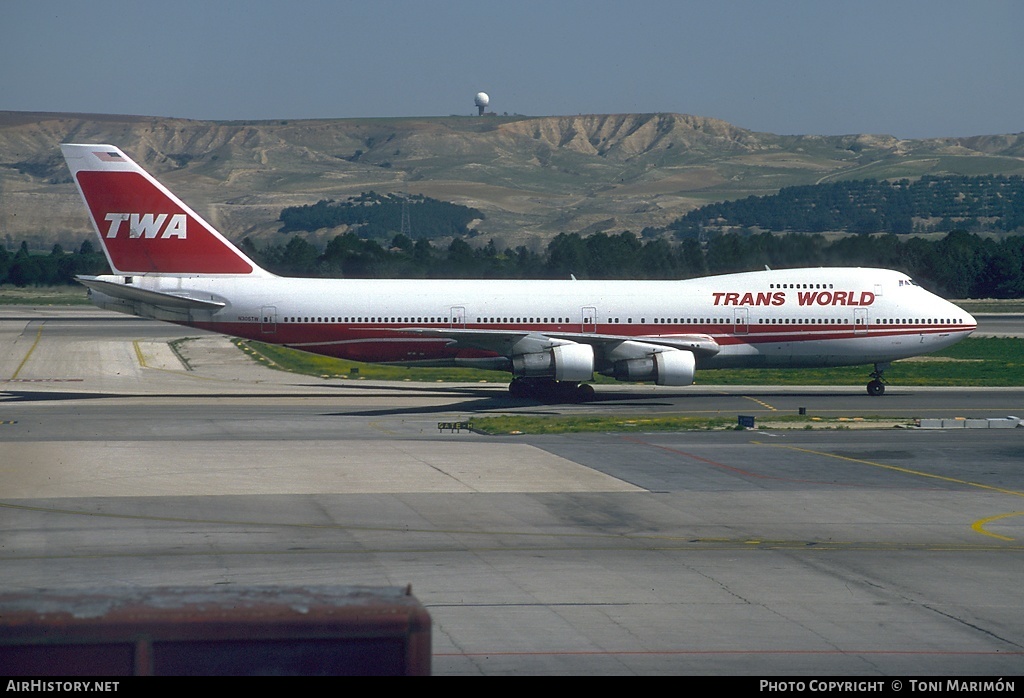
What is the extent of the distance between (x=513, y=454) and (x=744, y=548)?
39.9ft

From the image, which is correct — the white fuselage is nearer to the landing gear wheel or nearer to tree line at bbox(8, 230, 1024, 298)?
the landing gear wheel

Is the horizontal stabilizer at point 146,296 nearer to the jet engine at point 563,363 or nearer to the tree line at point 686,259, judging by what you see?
the jet engine at point 563,363

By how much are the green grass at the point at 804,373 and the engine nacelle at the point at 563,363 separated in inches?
457

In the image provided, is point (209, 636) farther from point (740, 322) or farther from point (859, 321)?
point (859, 321)

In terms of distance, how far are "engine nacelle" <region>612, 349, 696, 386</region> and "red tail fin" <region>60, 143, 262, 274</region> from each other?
17955 millimetres

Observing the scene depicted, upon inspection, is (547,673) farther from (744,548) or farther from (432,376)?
(432,376)

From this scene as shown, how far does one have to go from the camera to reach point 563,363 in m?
45.4

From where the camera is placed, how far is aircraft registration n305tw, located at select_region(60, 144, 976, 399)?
47.2 meters

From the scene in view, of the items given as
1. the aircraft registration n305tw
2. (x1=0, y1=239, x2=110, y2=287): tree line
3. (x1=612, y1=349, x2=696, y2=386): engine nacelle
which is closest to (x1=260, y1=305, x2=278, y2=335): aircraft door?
the aircraft registration n305tw

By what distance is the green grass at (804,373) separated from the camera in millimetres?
57781

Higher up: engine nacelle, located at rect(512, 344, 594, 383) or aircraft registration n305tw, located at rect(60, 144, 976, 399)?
aircraft registration n305tw, located at rect(60, 144, 976, 399)

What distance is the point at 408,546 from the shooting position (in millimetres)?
21688

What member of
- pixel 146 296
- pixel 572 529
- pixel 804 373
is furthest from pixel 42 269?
pixel 572 529
